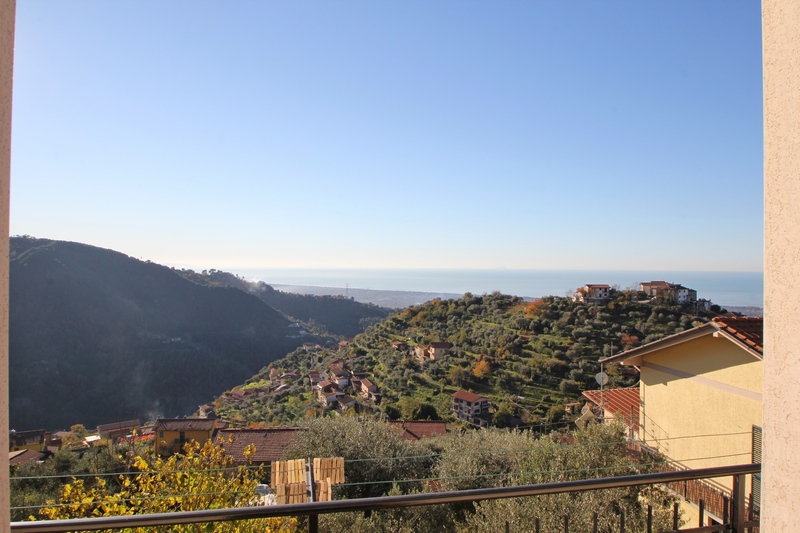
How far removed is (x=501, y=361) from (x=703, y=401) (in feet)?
46.2

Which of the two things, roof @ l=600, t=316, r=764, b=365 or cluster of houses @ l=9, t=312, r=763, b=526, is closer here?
roof @ l=600, t=316, r=764, b=365

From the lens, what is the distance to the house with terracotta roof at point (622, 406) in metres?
8.86

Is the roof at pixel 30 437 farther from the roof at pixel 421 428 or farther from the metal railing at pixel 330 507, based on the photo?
the metal railing at pixel 330 507

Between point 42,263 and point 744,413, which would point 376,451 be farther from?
point 42,263

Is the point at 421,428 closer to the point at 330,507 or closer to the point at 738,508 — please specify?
the point at 738,508

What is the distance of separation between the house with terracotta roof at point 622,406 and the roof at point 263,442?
23.6ft

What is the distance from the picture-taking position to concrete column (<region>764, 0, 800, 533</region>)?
1.03 meters

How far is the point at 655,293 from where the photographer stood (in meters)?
26.9

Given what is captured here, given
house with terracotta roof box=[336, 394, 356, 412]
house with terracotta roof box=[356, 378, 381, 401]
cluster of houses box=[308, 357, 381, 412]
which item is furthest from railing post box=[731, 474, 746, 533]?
house with terracotta roof box=[356, 378, 381, 401]

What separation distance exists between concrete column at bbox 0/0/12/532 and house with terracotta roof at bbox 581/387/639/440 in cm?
928

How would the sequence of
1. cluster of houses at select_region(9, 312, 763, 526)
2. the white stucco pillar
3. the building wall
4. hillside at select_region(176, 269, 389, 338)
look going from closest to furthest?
the white stucco pillar
cluster of houses at select_region(9, 312, 763, 526)
the building wall
hillside at select_region(176, 269, 389, 338)

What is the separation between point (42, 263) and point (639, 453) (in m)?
50.3

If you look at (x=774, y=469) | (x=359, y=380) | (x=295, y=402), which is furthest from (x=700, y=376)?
(x=295, y=402)

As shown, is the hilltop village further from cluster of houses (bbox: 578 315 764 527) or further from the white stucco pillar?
the white stucco pillar
